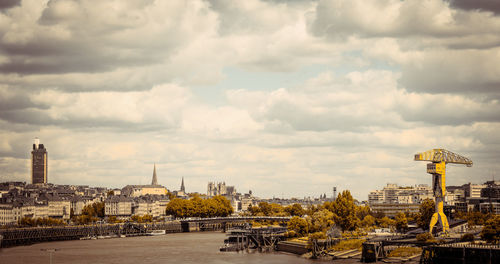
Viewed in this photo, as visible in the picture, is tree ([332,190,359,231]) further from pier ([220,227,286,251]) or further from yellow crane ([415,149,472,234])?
yellow crane ([415,149,472,234])

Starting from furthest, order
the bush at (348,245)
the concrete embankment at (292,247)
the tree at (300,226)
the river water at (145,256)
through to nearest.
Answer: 1. the tree at (300,226)
2. the concrete embankment at (292,247)
3. the bush at (348,245)
4. the river water at (145,256)

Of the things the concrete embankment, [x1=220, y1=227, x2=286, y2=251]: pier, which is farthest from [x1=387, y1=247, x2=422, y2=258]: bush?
[x1=220, y1=227, x2=286, y2=251]: pier

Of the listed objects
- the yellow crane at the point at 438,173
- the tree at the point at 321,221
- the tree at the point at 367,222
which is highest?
the yellow crane at the point at 438,173

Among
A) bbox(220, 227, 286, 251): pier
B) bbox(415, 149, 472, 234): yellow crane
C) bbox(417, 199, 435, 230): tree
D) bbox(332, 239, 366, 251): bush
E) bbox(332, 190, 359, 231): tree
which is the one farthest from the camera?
bbox(417, 199, 435, 230): tree

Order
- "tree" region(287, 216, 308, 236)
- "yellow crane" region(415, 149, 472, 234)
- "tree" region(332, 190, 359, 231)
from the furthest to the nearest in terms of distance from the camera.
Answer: "tree" region(332, 190, 359, 231)
"tree" region(287, 216, 308, 236)
"yellow crane" region(415, 149, 472, 234)

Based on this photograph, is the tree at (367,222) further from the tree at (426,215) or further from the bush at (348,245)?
the bush at (348,245)

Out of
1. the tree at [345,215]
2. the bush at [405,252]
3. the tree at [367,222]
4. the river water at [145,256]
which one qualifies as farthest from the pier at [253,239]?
the bush at [405,252]

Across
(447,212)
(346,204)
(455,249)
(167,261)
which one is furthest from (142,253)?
(447,212)

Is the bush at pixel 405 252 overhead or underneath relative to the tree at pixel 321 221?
underneath

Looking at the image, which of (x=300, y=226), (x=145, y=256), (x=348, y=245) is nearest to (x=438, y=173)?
(x=348, y=245)

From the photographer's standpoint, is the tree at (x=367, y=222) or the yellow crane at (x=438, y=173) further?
the tree at (x=367, y=222)

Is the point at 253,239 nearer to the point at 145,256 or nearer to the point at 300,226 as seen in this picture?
→ the point at 300,226

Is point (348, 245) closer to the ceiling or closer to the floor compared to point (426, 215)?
closer to the floor

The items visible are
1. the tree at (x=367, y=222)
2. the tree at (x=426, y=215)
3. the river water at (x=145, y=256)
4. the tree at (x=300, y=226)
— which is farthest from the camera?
the tree at (x=367, y=222)
